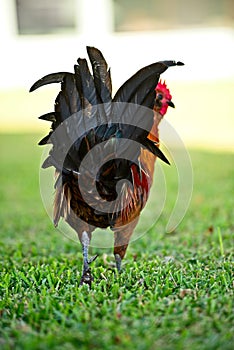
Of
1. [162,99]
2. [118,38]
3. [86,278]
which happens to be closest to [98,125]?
[162,99]

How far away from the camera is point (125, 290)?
3.27 m

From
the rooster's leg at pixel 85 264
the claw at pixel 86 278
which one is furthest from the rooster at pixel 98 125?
the claw at pixel 86 278

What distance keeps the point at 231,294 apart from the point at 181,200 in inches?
137

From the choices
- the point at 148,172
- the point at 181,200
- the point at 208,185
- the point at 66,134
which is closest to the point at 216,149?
the point at 208,185

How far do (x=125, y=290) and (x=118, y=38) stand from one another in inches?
534

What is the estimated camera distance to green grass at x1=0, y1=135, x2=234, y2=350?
8.45 feet

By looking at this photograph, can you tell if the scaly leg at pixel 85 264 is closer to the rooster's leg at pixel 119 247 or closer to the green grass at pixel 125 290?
the green grass at pixel 125 290

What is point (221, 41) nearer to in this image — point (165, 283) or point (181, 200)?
point (181, 200)

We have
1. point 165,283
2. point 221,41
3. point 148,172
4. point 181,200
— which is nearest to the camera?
point 165,283

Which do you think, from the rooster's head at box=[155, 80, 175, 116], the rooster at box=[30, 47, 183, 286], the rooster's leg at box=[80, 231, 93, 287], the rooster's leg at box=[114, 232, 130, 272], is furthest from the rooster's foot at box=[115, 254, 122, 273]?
the rooster's head at box=[155, 80, 175, 116]

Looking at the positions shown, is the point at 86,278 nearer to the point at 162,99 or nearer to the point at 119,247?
the point at 119,247

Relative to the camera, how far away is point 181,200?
21.7 ft

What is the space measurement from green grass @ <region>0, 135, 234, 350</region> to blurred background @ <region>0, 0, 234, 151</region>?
10.1 m

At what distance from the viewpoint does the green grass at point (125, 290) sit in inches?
101
